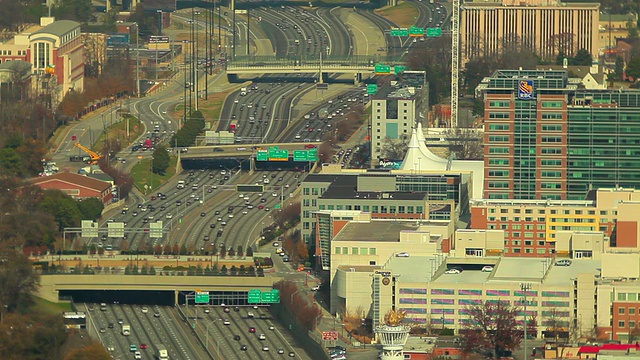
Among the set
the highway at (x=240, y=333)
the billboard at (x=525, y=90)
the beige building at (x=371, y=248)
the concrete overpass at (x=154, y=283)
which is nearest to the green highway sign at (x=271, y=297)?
the highway at (x=240, y=333)

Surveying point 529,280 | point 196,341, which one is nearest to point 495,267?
point 529,280

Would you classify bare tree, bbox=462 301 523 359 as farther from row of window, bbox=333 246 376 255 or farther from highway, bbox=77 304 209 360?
highway, bbox=77 304 209 360

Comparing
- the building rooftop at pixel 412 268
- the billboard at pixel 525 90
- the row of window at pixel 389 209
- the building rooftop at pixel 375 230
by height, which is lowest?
the building rooftop at pixel 412 268

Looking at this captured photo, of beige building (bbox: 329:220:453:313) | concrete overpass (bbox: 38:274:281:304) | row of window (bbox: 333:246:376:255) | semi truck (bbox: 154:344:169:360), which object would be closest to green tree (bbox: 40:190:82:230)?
concrete overpass (bbox: 38:274:281:304)

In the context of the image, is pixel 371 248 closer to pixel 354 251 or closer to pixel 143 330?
pixel 354 251

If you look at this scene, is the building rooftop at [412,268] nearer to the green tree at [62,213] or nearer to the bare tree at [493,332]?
the bare tree at [493,332]

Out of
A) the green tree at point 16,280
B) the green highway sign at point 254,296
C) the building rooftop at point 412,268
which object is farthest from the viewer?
the green highway sign at point 254,296
